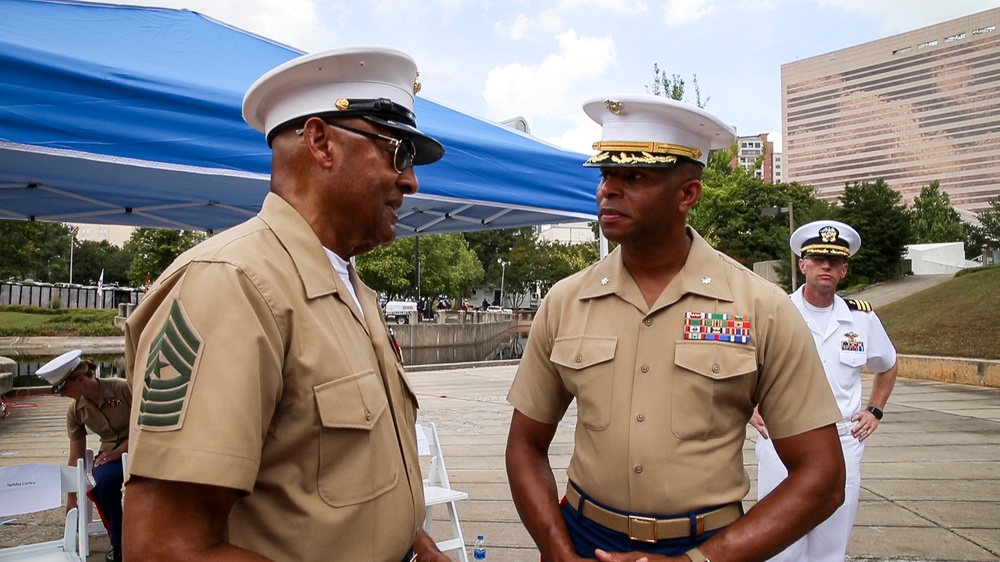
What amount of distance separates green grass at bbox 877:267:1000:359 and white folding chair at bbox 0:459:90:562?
15.4 m

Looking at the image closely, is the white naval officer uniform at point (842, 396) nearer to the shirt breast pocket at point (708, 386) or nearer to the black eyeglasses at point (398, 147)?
the shirt breast pocket at point (708, 386)

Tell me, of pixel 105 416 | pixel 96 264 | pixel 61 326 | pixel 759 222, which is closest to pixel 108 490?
pixel 105 416

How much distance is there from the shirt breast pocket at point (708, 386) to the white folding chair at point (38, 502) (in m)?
2.99

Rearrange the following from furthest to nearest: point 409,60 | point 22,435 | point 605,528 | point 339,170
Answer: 1. point 22,435
2. point 605,528
3. point 409,60
4. point 339,170

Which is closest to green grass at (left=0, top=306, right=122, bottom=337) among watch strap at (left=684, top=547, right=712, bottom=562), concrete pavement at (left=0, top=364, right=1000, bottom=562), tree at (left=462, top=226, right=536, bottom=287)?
concrete pavement at (left=0, top=364, right=1000, bottom=562)

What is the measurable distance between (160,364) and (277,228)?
1.36ft

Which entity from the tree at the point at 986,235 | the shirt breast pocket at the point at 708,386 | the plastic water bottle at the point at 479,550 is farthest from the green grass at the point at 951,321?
the tree at the point at 986,235

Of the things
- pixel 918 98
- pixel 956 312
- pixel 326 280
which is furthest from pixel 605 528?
pixel 918 98

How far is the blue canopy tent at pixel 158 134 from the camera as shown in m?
2.80

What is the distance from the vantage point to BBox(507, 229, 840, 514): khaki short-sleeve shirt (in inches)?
82.0

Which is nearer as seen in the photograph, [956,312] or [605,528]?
[605,528]

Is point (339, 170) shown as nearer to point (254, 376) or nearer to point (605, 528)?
point (254, 376)

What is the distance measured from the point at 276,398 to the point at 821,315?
146 inches

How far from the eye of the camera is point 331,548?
135cm
